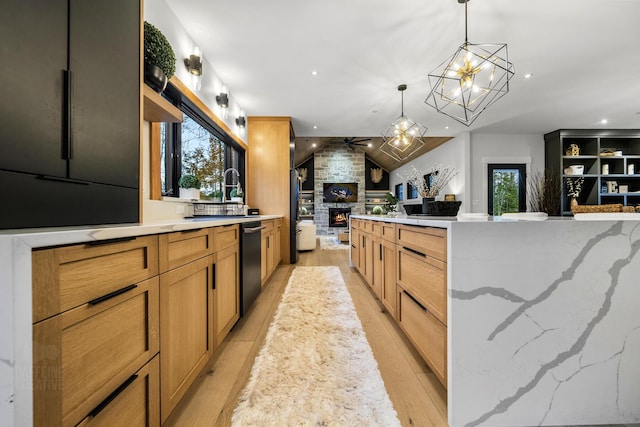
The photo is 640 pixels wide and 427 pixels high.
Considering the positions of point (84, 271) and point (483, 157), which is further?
point (483, 157)

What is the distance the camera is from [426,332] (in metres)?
1.32

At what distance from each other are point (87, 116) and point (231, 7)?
178 centimetres

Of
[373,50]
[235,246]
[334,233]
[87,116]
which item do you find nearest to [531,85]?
[373,50]

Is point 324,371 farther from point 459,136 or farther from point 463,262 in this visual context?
point 459,136

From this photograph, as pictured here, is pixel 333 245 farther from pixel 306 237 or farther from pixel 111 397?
pixel 111 397

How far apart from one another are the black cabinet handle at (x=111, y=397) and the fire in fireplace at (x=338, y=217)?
9193 mm

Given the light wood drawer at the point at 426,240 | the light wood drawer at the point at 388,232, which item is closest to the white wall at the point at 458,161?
the light wood drawer at the point at 388,232

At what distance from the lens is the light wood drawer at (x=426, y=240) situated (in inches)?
44.8

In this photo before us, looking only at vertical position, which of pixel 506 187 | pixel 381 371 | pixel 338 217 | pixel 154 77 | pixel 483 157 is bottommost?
pixel 381 371

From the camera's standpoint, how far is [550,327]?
1.06 m

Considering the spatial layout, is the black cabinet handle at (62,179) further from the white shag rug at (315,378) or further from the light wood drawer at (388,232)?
the light wood drawer at (388,232)

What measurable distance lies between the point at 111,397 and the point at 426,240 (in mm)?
1352

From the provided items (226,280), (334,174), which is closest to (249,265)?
(226,280)

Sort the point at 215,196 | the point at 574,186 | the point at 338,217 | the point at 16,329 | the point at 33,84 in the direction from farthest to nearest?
the point at 338,217 → the point at 574,186 → the point at 215,196 → the point at 33,84 → the point at 16,329
